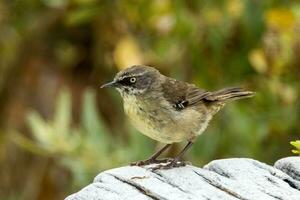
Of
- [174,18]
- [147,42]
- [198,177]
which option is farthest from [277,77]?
[198,177]

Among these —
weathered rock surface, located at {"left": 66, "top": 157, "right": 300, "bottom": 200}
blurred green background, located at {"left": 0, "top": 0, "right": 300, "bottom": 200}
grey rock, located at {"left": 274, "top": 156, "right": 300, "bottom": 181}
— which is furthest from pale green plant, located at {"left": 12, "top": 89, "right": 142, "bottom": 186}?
grey rock, located at {"left": 274, "top": 156, "right": 300, "bottom": 181}

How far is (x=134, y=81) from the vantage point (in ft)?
22.8

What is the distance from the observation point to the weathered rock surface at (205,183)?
Result: 4.46 metres

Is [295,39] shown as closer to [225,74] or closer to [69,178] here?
[225,74]

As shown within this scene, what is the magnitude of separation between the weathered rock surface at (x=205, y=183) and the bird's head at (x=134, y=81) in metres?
1.87

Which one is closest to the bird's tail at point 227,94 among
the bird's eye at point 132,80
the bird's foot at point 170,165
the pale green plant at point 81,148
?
the bird's eye at point 132,80

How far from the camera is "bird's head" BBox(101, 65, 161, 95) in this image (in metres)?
6.96

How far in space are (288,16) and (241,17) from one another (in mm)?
429

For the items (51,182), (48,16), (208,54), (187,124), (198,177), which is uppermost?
(48,16)

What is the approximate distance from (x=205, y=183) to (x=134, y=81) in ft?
7.59

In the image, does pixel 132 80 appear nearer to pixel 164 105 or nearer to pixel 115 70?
pixel 164 105

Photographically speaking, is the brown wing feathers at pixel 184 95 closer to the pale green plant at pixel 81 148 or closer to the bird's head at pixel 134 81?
the bird's head at pixel 134 81

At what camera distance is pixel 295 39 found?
8492 millimetres

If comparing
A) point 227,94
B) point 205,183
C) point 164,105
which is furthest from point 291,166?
point 227,94
